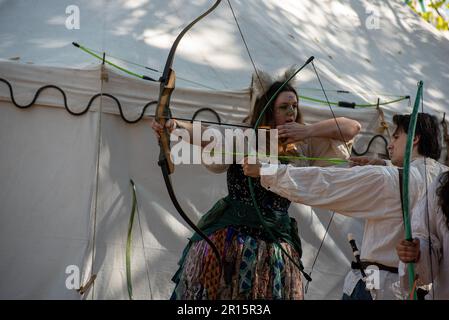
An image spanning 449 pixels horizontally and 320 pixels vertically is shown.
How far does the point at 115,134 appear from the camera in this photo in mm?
3225

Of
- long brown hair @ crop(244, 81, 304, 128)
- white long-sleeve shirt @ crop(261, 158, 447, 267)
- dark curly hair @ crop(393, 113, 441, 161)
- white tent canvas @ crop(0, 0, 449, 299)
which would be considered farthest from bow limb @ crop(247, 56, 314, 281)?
white tent canvas @ crop(0, 0, 449, 299)

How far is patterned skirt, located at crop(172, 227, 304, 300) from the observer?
251 cm

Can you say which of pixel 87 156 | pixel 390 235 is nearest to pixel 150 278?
pixel 87 156

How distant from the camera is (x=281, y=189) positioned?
2.31 meters

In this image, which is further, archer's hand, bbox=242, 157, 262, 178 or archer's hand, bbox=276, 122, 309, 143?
archer's hand, bbox=276, 122, 309, 143

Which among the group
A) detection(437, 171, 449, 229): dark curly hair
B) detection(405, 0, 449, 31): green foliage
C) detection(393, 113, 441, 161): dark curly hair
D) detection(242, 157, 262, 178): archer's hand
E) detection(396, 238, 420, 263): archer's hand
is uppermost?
detection(405, 0, 449, 31): green foliage

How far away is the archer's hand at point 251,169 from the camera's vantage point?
7.71 feet

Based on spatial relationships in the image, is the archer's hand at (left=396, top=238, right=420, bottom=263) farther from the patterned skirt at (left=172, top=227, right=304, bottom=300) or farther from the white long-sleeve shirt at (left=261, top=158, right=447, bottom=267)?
the patterned skirt at (left=172, top=227, right=304, bottom=300)

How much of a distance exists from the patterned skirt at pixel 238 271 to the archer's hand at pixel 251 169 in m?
0.28

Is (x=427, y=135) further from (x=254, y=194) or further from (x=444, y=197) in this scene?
(x=254, y=194)

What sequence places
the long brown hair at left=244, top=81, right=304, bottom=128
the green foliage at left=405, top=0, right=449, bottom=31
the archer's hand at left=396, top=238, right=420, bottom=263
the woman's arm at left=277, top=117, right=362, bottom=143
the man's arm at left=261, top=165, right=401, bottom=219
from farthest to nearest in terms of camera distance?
the green foliage at left=405, top=0, right=449, bottom=31
the long brown hair at left=244, top=81, right=304, bottom=128
the woman's arm at left=277, top=117, right=362, bottom=143
the man's arm at left=261, top=165, right=401, bottom=219
the archer's hand at left=396, top=238, right=420, bottom=263

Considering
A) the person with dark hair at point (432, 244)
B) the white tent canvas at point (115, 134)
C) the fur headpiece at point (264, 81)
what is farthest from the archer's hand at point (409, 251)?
the white tent canvas at point (115, 134)

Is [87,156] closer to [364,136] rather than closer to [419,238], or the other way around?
[364,136]

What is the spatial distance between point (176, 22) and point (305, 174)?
157 cm
